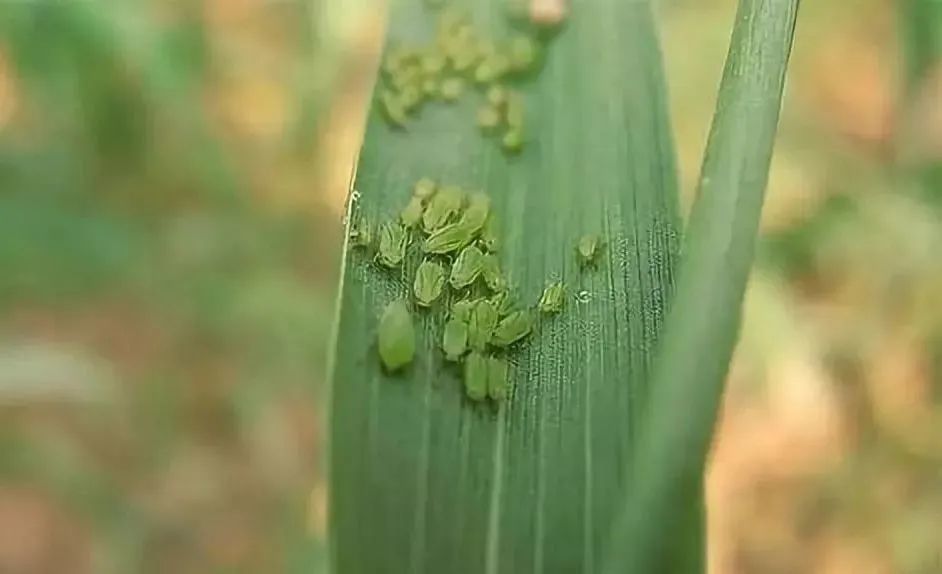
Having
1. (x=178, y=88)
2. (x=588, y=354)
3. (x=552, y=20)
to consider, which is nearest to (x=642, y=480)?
(x=588, y=354)

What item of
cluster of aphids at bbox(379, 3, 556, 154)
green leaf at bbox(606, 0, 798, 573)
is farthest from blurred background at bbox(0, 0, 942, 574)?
green leaf at bbox(606, 0, 798, 573)

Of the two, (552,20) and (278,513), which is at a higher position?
(552,20)

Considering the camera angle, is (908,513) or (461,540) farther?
(908,513)

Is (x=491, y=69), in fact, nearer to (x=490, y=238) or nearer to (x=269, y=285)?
(x=490, y=238)

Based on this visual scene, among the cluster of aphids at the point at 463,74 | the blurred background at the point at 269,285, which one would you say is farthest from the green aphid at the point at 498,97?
the blurred background at the point at 269,285

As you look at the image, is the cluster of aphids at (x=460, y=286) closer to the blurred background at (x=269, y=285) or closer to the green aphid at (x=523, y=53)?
the green aphid at (x=523, y=53)

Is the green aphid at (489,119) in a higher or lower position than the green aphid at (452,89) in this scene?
lower

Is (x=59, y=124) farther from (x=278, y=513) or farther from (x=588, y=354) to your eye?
(x=588, y=354)

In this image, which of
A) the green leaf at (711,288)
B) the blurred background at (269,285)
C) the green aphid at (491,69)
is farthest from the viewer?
the blurred background at (269,285)
